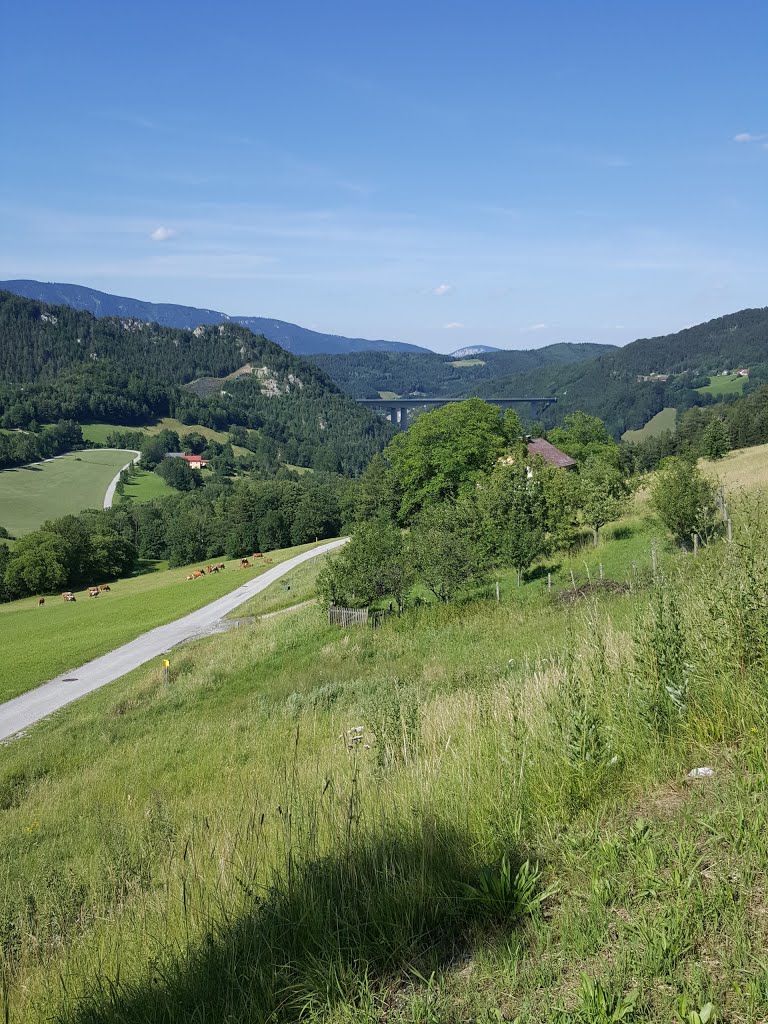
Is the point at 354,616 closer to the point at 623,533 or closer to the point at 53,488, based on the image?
the point at 623,533

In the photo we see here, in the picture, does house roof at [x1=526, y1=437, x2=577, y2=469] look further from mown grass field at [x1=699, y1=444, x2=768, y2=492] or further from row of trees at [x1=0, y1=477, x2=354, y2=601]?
row of trees at [x1=0, y1=477, x2=354, y2=601]

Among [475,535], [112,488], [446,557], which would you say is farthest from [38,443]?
[446,557]

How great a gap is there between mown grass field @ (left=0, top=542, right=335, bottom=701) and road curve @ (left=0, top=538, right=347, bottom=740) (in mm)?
774

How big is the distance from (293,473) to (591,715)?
156 meters

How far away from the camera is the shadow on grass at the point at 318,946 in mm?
2762

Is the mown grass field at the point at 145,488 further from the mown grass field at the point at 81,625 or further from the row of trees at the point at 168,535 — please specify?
the mown grass field at the point at 81,625

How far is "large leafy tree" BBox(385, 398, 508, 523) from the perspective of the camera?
4991 centimetres

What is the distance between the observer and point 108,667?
1110 inches

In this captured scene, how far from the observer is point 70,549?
251 feet

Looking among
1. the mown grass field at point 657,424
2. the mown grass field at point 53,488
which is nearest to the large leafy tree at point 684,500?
the mown grass field at point 53,488

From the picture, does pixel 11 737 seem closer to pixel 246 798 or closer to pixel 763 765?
pixel 246 798

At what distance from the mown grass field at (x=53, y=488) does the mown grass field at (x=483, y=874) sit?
10695cm

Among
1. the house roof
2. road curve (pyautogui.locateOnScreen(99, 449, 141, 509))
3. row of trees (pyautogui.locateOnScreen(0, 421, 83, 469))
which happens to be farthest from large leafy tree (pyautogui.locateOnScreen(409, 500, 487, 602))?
row of trees (pyautogui.locateOnScreen(0, 421, 83, 469))

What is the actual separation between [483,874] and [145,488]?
143 m
